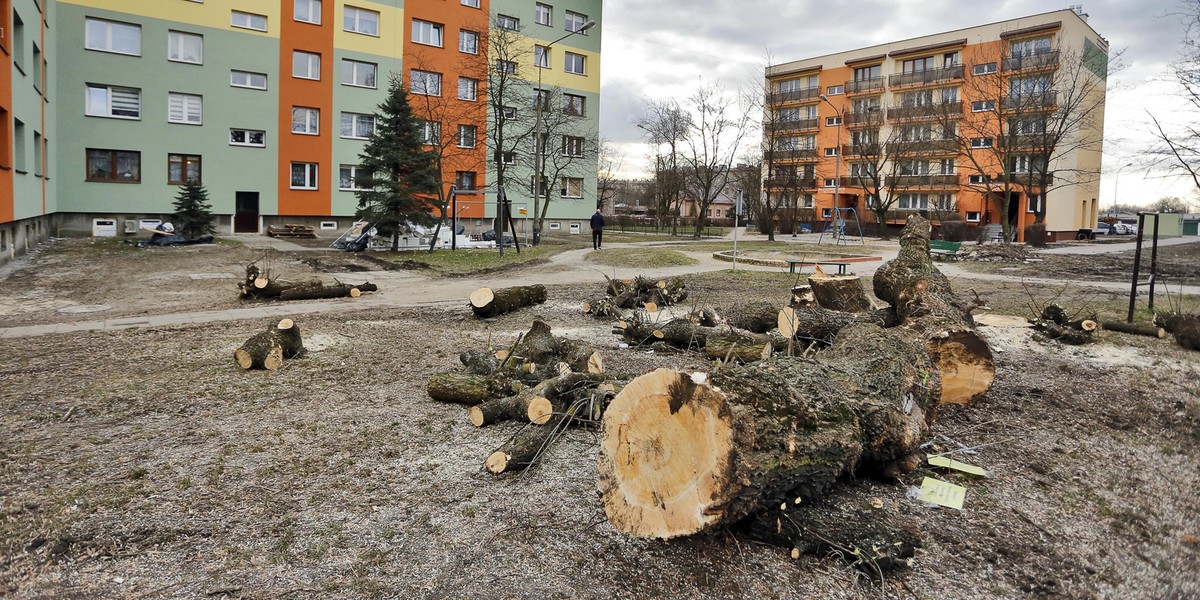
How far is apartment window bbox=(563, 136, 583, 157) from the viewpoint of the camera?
140ft

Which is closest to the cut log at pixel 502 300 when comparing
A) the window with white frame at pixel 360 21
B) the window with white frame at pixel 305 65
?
the window with white frame at pixel 305 65

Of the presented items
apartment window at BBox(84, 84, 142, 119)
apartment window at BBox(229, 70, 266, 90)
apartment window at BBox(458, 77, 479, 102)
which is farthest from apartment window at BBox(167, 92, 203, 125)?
apartment window at BBox(458, 77, 479, 102)

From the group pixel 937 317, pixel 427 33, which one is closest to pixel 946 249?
pixel 937 317

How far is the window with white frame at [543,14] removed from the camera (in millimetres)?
42031

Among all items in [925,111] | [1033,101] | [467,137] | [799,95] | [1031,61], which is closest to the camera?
[1033,101]

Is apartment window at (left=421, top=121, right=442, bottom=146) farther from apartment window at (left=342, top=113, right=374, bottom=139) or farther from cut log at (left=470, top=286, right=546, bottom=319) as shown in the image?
cut log at (left=470, top=286, right=546, bottom=319)

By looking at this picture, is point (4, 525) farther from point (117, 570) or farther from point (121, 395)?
point (121, 395)

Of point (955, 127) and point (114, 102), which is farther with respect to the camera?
point (955, 127)

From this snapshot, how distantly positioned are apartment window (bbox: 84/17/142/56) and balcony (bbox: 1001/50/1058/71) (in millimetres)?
42084

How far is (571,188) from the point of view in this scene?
44.2 m

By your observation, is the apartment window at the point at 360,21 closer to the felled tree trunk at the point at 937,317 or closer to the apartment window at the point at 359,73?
the apartment window at the point at 359,73

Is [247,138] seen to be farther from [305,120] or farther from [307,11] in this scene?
[307,11]

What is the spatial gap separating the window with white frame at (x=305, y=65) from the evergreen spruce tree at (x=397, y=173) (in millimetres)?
12044

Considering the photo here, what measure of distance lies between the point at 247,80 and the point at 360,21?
20.3ft
